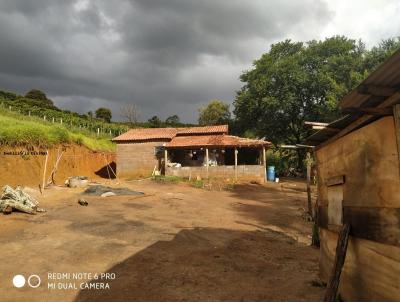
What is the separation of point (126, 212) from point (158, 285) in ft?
26.9

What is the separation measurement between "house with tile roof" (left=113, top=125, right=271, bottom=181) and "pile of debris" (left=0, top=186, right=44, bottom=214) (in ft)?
52.1

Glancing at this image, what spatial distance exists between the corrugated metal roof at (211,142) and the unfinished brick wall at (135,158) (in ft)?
5.66

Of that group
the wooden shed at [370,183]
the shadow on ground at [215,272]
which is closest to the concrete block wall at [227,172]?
the shadow on ground at [215,272]

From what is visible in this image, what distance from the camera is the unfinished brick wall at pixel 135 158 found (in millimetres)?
30156

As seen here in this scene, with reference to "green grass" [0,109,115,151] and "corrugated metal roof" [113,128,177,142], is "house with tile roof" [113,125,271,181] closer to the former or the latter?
"corrugated metal roof" [113,128,177,142]

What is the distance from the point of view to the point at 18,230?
1073cm

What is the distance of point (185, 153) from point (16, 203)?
18795 millimetres

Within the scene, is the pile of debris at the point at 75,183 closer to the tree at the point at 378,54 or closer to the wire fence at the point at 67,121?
the wire fence at the point at 67,121

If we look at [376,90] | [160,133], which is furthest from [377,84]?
[160,133]

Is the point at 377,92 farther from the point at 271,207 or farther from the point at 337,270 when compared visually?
the point at 271,207

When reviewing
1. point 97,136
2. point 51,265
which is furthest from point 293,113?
point 51,265

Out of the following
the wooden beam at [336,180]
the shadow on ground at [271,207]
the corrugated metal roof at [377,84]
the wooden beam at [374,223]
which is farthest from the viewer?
the shadow on ground at [271,207]

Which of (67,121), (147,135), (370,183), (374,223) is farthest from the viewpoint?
(67,121)

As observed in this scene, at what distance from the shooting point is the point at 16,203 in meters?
12.8
